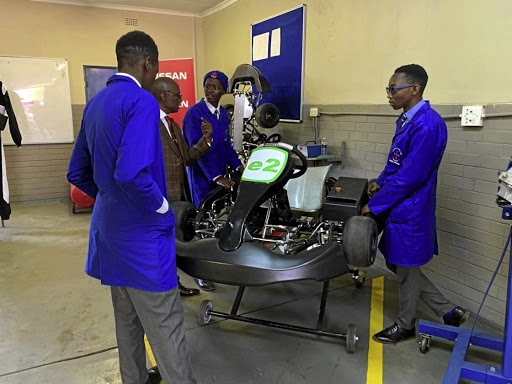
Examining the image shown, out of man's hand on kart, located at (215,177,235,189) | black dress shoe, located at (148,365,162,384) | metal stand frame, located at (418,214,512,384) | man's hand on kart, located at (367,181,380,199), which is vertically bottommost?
black dress shoe, located at (148,365,162,384)

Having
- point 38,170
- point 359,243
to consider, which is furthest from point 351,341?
point 38,170

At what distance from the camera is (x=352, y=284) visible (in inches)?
141

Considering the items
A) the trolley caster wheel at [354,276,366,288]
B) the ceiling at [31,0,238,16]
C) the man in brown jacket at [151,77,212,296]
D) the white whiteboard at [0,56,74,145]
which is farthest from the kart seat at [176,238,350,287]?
the white whiteboard at [0,56,74,145]

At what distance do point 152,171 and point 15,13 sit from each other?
20.6 ft

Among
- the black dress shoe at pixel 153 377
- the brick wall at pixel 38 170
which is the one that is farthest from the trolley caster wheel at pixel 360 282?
the brick wall at pixel 38 170

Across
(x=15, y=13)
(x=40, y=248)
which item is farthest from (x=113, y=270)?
(x=15, y=13)

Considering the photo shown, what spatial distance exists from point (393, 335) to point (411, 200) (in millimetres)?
931

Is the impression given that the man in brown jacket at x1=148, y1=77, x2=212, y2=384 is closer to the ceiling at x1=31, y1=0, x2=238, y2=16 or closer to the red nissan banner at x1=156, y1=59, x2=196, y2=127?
the red nissan banner at x1=156, y1=59, x2=196, y2=127

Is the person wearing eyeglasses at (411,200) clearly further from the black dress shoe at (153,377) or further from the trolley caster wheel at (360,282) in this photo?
the black dress shoe at (153,377)

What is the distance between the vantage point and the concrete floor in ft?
7.68

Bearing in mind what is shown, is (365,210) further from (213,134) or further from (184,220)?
(213,134)

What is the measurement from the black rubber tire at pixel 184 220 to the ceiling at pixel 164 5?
4737mm

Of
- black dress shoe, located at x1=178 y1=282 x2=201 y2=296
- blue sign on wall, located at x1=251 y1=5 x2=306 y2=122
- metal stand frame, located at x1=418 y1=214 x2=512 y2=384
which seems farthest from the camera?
blue sign on wall, located at x1=251 y1=5 x2=306 y2=122

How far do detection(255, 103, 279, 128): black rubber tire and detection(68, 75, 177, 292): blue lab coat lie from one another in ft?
7.43
